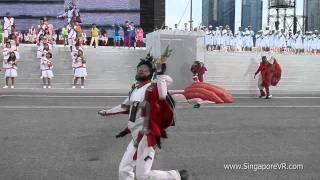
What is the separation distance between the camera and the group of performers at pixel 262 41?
33375 mm

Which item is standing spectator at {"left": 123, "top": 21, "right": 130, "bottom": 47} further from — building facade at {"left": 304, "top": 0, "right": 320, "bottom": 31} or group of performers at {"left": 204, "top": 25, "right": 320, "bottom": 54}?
building facade at {"left": 304, "top": 0, "right": 320, "bottom": 31}

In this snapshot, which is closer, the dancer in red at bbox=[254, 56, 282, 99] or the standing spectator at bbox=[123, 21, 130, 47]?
the dancer in red at bbox=[254, 56, 282, 99]

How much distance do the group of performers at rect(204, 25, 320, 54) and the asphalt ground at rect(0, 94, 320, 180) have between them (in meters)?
17.8

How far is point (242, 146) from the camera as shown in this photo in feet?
31.7

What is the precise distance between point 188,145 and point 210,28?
25.4 metres

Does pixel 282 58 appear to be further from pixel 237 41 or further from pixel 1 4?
pixel 1 4

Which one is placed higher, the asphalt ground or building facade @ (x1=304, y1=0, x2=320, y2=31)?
building facade @ (x1=304, y1=0, x2=320, y2=31)

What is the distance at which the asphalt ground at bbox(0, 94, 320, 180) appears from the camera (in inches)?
303

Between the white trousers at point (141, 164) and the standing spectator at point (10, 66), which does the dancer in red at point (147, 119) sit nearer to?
the white trousers at point (141, 164)

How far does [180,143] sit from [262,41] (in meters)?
25.5

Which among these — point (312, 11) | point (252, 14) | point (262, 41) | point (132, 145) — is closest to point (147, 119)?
point (132, 145)

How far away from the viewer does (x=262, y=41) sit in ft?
113

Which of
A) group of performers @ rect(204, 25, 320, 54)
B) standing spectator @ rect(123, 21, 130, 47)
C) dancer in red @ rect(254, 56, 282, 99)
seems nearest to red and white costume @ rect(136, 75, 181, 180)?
dancer in red @ rect(254, 56, 282, 99)

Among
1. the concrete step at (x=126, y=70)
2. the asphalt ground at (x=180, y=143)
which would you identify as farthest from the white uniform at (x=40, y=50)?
the asphalt ground at (x=180, y=143)
